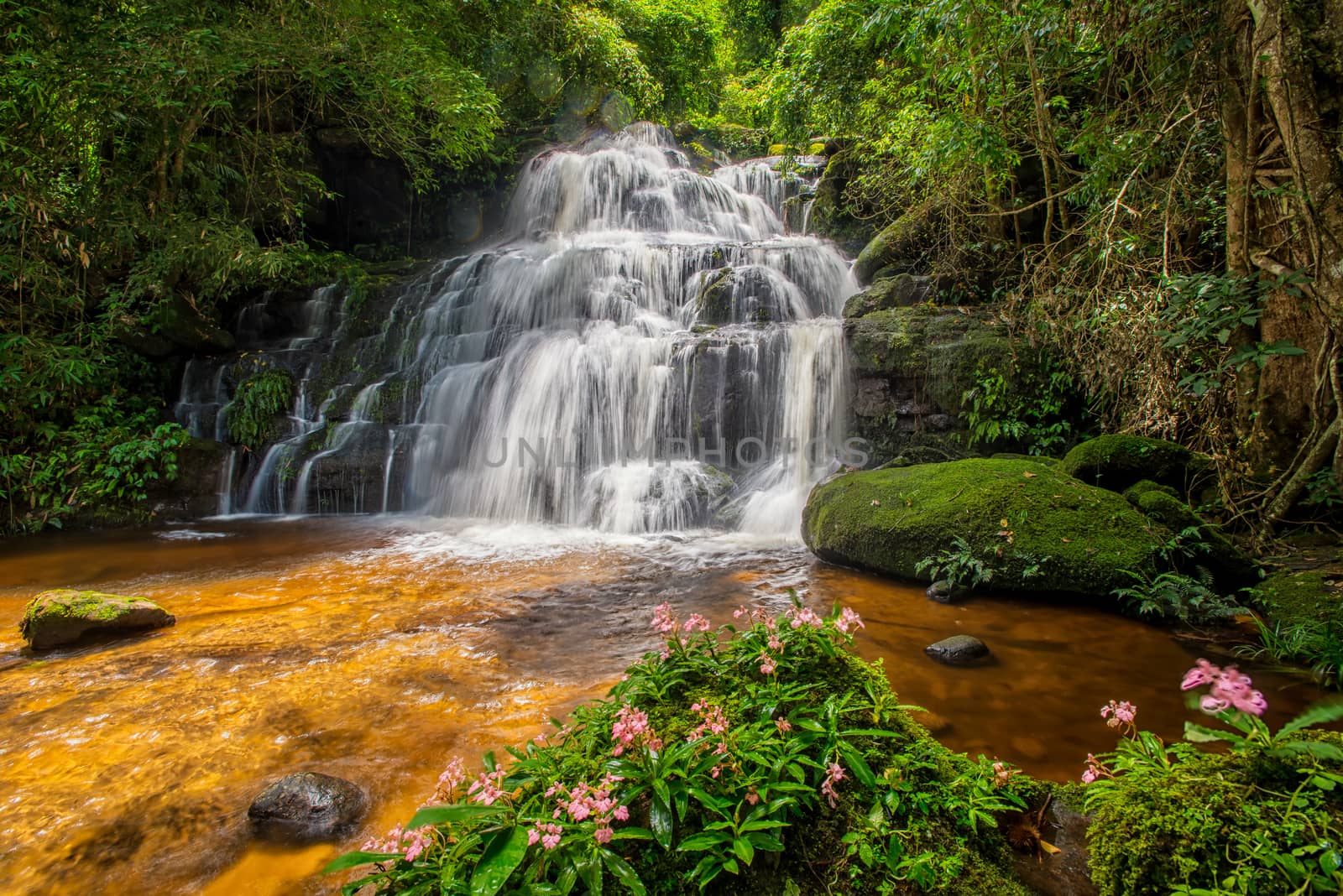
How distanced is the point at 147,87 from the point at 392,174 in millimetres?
9572

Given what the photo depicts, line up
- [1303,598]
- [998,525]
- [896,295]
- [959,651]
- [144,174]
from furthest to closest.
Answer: [144,174], [896,295], [998,525], [1303,598], [959,651]

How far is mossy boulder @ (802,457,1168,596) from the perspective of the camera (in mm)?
4586

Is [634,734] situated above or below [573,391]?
below

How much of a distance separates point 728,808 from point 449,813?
2.33 ft

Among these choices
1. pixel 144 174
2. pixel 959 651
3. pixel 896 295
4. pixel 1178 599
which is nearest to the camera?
pixel 959 651

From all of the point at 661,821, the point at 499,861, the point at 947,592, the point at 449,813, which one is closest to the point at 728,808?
the point at 661,821

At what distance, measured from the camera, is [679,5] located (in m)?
21.0

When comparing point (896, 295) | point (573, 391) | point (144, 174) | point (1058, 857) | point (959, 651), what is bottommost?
point (959, 651)

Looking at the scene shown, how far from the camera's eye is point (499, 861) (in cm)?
144

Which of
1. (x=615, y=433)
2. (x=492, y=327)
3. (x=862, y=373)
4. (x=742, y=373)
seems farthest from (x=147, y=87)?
(x=862, y=373)

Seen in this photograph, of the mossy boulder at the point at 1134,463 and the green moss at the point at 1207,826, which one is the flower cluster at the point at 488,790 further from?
the mossy boulder at the point at 1134,463

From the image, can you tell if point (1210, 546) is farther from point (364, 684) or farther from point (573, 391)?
point (573, 391)

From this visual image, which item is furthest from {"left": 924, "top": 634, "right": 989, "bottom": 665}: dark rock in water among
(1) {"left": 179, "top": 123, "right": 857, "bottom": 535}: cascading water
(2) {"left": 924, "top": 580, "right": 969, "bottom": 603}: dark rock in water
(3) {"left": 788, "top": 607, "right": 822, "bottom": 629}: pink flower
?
(1) {"left": 179, "top": 123, "right": 857, "bottom": 535}: cascading water

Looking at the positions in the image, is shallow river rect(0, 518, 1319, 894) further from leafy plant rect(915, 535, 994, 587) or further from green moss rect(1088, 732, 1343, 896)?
green moss rect(1088, 732, 1343, 896)
